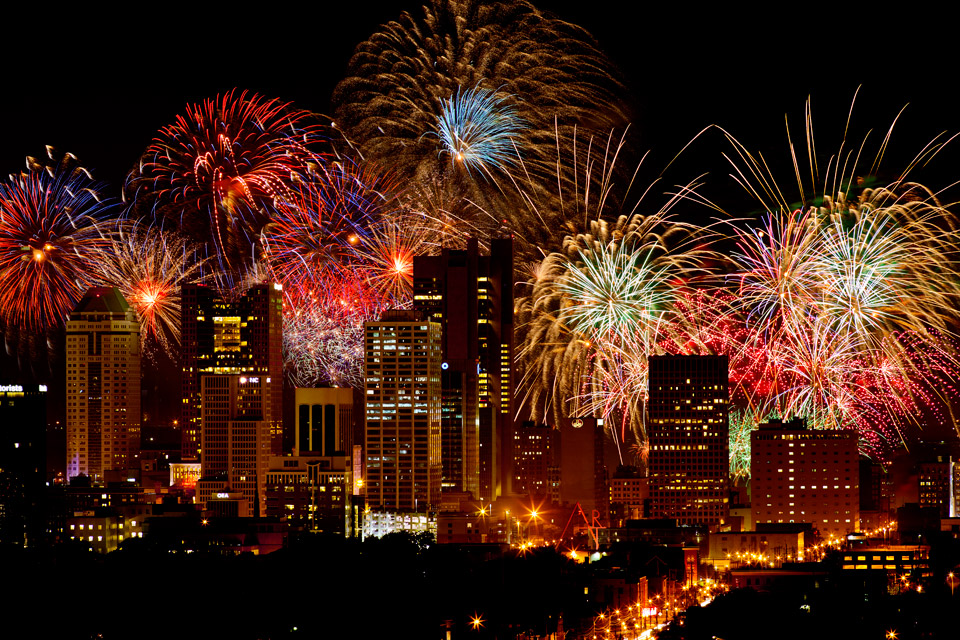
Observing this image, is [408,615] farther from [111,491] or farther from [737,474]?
[737,474]

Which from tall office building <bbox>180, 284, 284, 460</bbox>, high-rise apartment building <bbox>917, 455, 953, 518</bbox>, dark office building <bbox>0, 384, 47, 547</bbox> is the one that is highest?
tall office building <bbox>180, 284, 284, 460</bbox>

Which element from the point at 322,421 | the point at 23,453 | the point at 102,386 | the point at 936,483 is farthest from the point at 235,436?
the point at 936,483

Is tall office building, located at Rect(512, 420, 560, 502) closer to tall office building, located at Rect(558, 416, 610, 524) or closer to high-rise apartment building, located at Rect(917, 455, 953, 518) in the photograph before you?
tall office building, located at Rect(558, 416, 610, 524)

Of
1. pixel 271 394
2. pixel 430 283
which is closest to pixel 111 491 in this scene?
pixel 271 394

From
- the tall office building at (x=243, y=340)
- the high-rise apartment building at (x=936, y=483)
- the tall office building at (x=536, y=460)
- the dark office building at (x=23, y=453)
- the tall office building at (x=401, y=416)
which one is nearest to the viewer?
the dark office building at (x=23, y=453)

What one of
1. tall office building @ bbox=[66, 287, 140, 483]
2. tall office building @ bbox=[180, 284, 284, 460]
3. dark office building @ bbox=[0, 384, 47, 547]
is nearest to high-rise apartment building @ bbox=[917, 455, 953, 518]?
tall office building @ bbox=[180, 284, 284, 460]

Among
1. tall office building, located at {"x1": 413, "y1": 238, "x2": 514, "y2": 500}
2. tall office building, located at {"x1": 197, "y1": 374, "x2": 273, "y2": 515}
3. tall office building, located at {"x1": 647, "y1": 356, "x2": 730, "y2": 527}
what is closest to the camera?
tall office building, located at {"x1": 197, "y1": 374, "x2": 273, "y2": 515}

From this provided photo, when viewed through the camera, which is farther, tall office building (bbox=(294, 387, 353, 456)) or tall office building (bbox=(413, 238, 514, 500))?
tall office building (bbox=(294, 387, 353, 456))

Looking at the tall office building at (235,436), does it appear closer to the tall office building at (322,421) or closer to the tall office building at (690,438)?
the tall office building at (322,421)

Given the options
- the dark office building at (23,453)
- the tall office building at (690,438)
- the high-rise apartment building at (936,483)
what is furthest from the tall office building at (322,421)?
the high-rise apartment building at (936,483)
